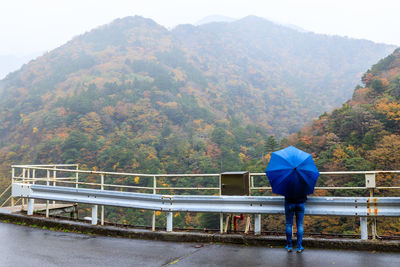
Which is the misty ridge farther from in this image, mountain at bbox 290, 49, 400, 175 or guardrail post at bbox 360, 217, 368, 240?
guardrail post at bbox 360, 217, 368, 240

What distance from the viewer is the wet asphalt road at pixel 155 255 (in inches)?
201

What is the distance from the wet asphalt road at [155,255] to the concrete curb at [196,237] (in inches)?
7.0

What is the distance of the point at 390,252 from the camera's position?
541 cm

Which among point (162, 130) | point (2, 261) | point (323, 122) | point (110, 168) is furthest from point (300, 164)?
point (162, 130)

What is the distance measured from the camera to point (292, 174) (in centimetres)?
511

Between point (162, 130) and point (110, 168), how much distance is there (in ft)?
99.4

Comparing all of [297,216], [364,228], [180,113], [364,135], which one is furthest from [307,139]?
[180,113]

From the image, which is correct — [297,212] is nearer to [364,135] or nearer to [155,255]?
[155,255]

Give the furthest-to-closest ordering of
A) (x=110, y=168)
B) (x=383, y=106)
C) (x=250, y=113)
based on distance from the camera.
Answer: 1. (x=250, y=113)
2. (x=110, y=168)
3. (x=383, y=106)

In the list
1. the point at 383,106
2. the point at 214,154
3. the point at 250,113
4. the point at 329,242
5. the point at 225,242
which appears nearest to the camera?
the point at 329,242

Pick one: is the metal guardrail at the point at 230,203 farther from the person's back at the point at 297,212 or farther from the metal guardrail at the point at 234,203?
the person's back at the point at 297,212

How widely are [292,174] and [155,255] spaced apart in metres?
2.60

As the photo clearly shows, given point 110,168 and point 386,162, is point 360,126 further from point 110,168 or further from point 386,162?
point 110,168

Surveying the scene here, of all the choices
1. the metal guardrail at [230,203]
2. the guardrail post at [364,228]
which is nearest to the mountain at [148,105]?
the metal guardrail at [230,203]
